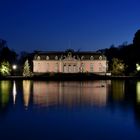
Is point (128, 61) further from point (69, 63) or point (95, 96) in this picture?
point (95, 96)

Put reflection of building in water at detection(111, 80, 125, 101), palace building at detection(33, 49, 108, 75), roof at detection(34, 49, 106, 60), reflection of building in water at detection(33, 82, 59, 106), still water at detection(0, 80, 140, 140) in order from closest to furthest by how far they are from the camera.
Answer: still water at detection(0, 80, 140, 140)
reflection of building in water at detection(33, 82, 59, 106)
reflection of building in water at detection(111, 80, 125, 101)
palace building at detection(33, 49, 108, 75)
roof at detection(34, 49, 106, 60)

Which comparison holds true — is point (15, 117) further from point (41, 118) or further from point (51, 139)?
point (51, 139)

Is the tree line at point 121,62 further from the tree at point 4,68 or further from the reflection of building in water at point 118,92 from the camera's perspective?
the reflection of building in water at point 118,92

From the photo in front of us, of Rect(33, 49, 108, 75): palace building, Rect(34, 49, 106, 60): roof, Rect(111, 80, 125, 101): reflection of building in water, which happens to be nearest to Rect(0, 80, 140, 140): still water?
Rect(111, 80, 125, 101): reflection of building in water

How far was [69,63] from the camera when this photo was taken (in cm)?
7806

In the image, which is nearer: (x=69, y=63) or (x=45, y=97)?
(x=45, y=97)

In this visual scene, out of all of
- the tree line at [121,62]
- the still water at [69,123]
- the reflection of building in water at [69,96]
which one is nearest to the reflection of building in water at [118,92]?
the reflection of building in water at [69,96]

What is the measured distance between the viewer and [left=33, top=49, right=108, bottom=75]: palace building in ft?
255

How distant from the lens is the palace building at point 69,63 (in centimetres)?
7775

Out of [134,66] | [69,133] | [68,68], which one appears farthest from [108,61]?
[69,133]

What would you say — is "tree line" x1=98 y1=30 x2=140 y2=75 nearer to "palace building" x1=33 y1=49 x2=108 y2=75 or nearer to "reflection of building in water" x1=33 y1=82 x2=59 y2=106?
"palace building" x1=33 y1=49 x2=108 y2=75

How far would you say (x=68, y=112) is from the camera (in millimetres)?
15758

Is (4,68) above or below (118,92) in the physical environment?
above

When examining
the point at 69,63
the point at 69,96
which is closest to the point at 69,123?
the point at 69,96
